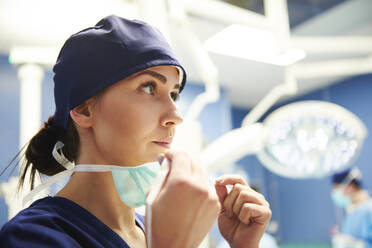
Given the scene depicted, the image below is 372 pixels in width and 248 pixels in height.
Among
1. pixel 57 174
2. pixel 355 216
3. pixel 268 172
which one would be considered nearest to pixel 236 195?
pixel 57 174

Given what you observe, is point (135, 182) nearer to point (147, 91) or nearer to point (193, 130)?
point (147, 91)

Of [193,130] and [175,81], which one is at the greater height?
[175,81]

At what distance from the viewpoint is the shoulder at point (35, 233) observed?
0.68 meters

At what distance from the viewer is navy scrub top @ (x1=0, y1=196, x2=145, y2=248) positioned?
68 centimetres

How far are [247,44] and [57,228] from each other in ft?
4.34

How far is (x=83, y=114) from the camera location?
92cm

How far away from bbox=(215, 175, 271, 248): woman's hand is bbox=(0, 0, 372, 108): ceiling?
1091 mm

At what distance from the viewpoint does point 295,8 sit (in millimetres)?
3465

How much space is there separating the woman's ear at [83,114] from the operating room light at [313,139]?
1.71 m

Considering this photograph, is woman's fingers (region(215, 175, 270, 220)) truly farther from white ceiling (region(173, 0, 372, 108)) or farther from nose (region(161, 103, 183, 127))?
white ceiling (region(173, 0, 372, 108))

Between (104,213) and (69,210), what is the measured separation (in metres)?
0.11

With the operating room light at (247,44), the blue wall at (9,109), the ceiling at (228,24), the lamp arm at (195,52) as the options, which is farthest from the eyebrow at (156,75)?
the blue wall at (9,109)

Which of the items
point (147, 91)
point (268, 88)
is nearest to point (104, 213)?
point (147, 91)

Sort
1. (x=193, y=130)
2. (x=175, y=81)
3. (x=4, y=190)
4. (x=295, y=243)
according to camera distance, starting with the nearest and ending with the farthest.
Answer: (x=175, y=81) → (x=193, y=130) → (x=4, y=190) → (x=295, y=243)
